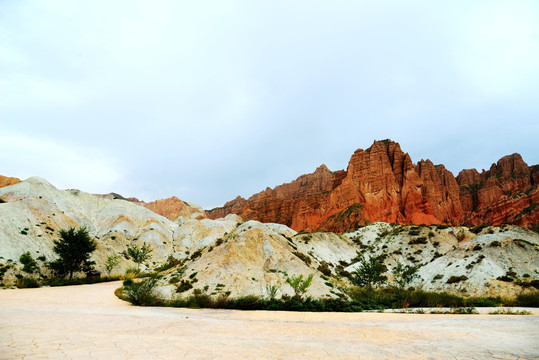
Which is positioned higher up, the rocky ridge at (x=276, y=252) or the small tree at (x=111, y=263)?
the rocky ridge at (x=276, y=252)

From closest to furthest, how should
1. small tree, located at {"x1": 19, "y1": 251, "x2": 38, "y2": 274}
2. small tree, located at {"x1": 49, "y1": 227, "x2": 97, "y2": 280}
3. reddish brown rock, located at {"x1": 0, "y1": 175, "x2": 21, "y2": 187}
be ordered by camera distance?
small tree, located at {"x1": 19, "y1": 251, "x2": 38, "y2": 274}, small tree, located at {"x1": 49, "y1": 227, "x2": 97, "y2": 280}, reddish brown rock, located at {"x1": 0, "y1": 175, "x2": 21, "y2": 187}

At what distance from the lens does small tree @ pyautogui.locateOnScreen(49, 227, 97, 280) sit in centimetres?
3582

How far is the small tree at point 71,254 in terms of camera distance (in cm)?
3582

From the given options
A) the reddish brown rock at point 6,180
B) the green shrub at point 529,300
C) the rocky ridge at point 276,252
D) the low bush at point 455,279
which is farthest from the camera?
the reddish brown rock at point 6,180

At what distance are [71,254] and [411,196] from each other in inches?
3975

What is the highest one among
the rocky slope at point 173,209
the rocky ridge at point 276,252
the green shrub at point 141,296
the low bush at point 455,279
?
the rocky slope at point 173,209

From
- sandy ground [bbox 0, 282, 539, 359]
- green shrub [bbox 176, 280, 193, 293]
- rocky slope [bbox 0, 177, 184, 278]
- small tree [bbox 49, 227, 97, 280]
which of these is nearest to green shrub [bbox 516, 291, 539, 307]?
sandy ground [bbox 0, 282, 539, 359]

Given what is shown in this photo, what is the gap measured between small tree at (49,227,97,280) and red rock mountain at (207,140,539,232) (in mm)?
75638

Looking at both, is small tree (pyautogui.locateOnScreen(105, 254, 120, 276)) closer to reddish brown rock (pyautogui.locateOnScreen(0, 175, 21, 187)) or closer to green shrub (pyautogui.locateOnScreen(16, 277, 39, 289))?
green shrub (pyautogui.locateOnScreen(16, 277, 39, 289))

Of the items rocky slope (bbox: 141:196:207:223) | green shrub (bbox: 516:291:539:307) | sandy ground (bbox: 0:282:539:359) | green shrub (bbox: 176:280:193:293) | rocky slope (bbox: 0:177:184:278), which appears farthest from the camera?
rocky slope (bbox: 141:196:207:223)

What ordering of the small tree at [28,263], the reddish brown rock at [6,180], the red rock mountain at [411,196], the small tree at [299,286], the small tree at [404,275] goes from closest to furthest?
the small tree at [299,286], the small tree at [28,263], the small tree at [404,275], the red rock mountain at [411,196], the reddish brown rock at [6,180]

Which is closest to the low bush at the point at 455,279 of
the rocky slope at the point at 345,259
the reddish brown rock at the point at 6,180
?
the rocky slope at the point at 345,259

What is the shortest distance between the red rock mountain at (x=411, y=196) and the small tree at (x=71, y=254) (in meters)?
75.6

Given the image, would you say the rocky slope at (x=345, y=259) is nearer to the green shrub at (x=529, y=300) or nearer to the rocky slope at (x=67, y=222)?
the green shrub at (x=529, y=300)
